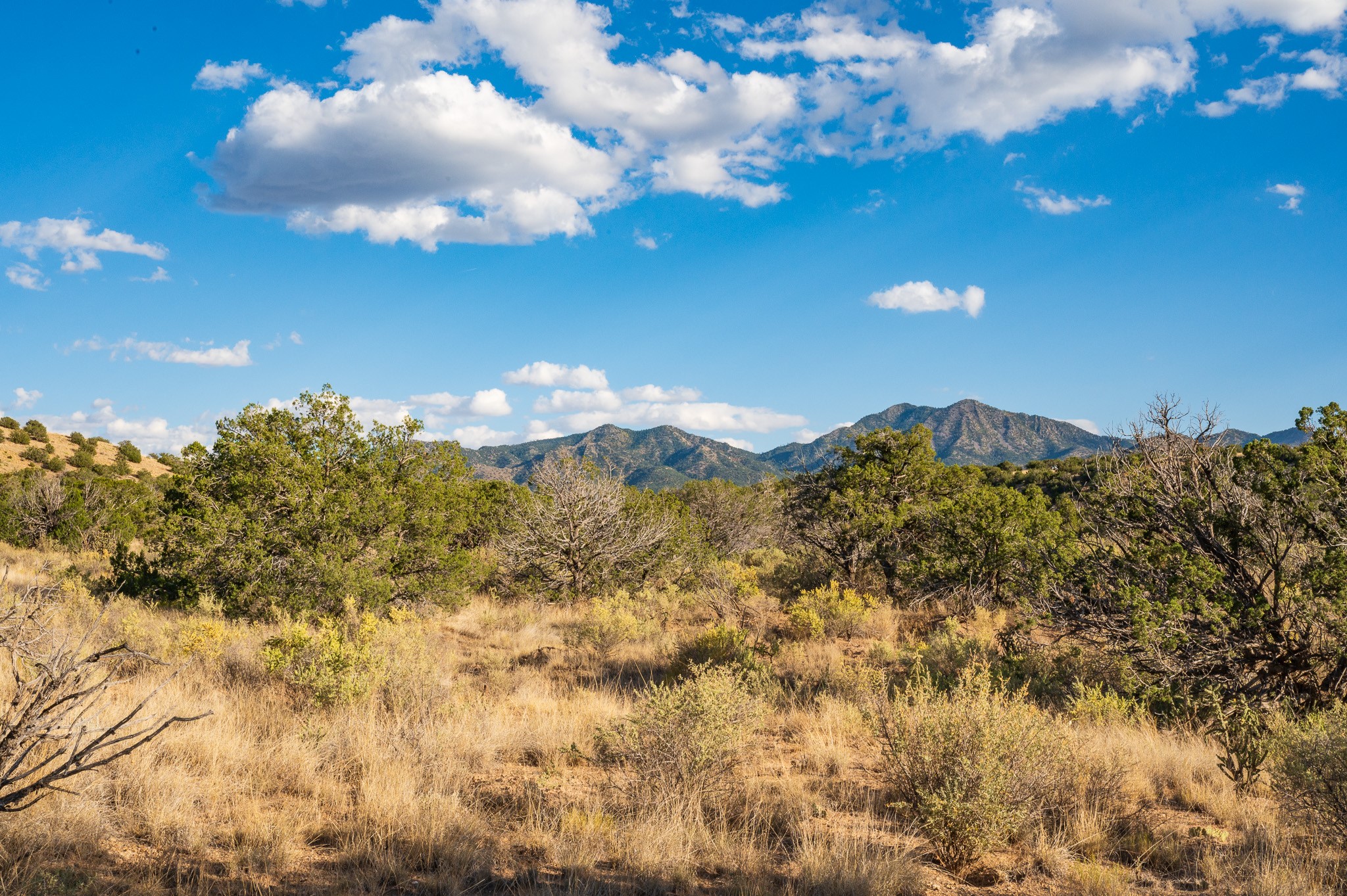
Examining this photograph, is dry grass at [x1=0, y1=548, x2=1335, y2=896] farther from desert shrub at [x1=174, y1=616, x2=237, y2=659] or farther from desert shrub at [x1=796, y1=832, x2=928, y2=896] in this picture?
desert shrub at [x1=174, y1=616, x2=237, y2=659]

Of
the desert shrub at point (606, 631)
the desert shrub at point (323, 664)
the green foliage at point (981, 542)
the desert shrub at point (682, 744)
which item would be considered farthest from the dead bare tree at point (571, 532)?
the desert shrub at point (682, 744)

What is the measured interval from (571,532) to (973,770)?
516 inches

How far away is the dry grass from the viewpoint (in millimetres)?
4234

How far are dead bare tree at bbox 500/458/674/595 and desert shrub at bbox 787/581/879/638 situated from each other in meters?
5.52

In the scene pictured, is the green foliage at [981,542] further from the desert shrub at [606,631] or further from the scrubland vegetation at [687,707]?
the desert shrub at [606,631]

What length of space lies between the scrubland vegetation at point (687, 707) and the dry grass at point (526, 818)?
3cm

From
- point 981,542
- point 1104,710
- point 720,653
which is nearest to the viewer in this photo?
point 1104,710

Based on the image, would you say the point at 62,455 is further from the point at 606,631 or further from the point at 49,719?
the point at 49,719

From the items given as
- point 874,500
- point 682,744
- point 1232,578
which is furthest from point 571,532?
point 1232,578

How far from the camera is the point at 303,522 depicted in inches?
481

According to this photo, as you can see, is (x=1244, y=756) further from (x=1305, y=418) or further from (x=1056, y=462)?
(x=1056, y=462)

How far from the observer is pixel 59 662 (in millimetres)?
3979

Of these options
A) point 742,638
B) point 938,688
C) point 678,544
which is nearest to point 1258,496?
point 938,688

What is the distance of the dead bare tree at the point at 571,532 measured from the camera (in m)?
17.0
